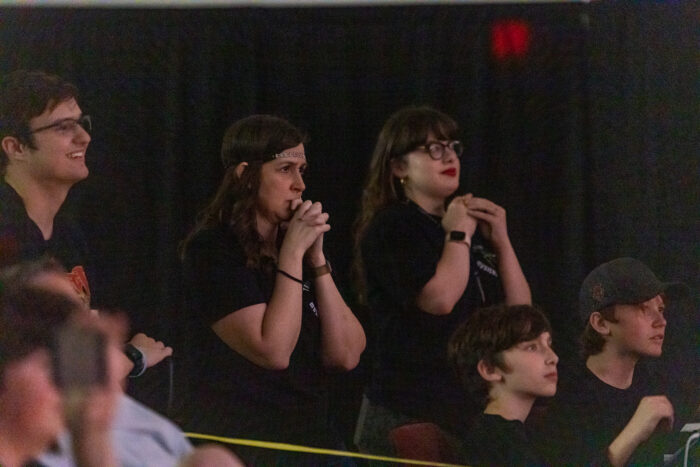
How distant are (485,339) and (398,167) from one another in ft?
1.66

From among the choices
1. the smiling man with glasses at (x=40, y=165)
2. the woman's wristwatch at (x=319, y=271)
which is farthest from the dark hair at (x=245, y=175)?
the smiling man with glasses at (x=40, y=165)

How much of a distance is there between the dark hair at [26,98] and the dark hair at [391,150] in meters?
0.79

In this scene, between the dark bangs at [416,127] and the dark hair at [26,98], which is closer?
the dark hair at [26,98]

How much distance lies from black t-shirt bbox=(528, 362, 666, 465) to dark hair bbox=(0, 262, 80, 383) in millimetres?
1240

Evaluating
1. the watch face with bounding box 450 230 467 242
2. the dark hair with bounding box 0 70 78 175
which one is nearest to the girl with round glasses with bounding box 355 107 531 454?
the watch face with bounding box 450 230 467 242

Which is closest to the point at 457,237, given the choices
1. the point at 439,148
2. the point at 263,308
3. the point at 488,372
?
the point at 439,148

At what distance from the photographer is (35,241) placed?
233 cm

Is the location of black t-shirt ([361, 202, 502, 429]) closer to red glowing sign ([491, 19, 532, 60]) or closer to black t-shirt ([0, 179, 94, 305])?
red glowing sign ([491, 19, 532, 60])

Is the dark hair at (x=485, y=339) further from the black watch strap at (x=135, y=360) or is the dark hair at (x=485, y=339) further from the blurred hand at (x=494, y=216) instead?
the black watch strap at (x=135, y=360)

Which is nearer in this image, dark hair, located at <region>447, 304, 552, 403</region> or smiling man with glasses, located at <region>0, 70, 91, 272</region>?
smiling man with glasses, located at <region>0, 70, 91, 272</region>

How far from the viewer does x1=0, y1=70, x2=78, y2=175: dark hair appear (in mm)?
2307

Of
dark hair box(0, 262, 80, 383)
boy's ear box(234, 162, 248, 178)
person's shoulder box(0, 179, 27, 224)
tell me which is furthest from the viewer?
boy's ear box(234, 162, 248, 178)

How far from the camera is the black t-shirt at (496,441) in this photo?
8.03ft

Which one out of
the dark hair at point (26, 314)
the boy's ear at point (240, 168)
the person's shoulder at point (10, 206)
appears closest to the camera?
the dark hair at point (26, 314)
